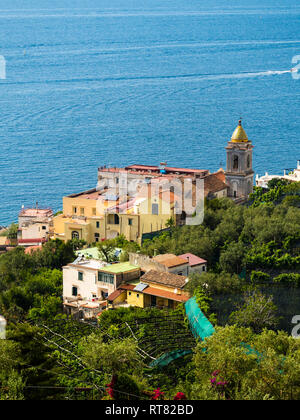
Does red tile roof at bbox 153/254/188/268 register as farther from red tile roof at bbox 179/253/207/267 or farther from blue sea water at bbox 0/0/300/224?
blue sea water at bbox 0/0/300/224

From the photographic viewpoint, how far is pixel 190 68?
84.3 metres

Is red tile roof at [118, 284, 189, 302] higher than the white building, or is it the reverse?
the white building

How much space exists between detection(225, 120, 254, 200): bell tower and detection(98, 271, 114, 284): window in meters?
11.2

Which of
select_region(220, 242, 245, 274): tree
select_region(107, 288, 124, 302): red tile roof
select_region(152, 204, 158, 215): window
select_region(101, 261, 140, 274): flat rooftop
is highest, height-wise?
select_region(152, 204, 158, 215): window

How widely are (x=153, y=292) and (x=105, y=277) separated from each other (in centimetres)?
208

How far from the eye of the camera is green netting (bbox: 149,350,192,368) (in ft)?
54.8

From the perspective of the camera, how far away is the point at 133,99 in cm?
7162

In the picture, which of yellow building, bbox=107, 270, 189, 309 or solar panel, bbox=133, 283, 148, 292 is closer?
yellow building, bbox=107, 270, 189, 309

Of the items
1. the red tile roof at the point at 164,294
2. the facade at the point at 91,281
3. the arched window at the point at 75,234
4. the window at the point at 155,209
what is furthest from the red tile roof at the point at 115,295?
the arched window at the point at 75,234

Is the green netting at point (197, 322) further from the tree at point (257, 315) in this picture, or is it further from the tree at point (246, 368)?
the tree at point (246, 368)

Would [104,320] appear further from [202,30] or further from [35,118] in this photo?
[202,30]

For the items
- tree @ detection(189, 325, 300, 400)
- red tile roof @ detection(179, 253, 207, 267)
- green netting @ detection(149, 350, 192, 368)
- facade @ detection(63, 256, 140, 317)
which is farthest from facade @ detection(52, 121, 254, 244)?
tree @ detection(189, 325, 300, 400)

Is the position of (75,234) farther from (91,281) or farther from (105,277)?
(105,277)
